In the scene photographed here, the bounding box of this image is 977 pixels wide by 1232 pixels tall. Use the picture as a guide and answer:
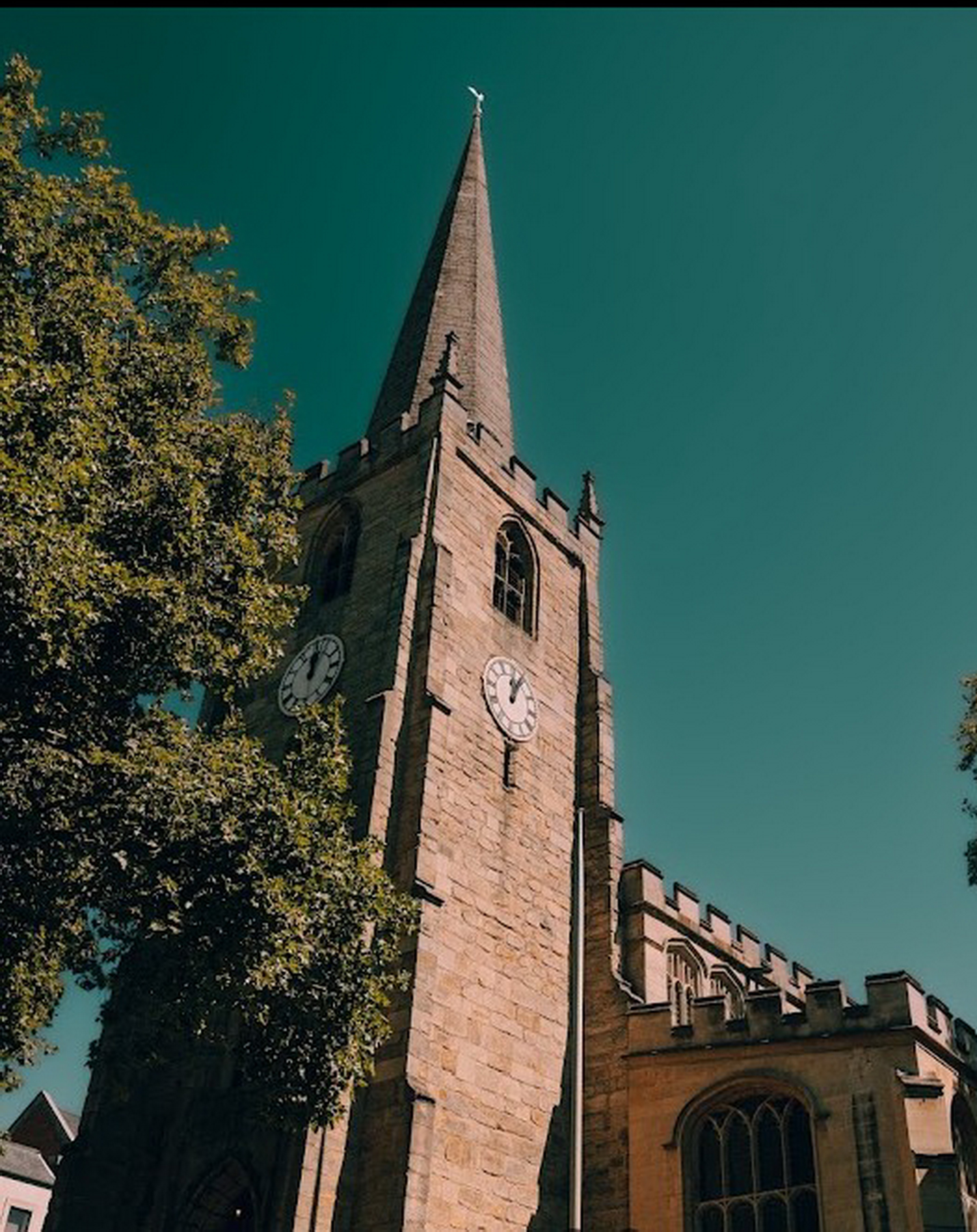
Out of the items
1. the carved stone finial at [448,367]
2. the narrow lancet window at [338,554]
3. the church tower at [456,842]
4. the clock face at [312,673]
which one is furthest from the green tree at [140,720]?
the carved stone finial at [448,367]

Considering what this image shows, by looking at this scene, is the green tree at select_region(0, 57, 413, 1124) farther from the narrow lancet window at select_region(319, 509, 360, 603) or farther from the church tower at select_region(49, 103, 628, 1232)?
the narrow lancet window at select_region(319, 509, 360, 603)

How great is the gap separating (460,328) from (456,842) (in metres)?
17.4

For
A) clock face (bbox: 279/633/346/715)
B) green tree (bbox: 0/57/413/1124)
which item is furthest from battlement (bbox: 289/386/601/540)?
green tree (bbox: 0/57/413/1124)

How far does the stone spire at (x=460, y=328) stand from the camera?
30234mm

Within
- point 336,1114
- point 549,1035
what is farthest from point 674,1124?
point 336,1114

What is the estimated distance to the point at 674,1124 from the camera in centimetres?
1897

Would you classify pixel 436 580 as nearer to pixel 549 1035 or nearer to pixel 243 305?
pixel 243 305

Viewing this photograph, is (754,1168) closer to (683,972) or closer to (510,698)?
(683,972)

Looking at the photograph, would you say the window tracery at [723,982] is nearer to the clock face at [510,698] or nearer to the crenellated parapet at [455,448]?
the clock face at [510,698]

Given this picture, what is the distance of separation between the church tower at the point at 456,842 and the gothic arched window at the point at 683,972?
120 inches

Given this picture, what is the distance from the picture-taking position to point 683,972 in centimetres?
2533

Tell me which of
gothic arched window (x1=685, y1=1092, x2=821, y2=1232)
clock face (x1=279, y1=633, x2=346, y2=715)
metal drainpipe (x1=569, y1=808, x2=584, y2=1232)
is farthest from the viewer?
clock face (x1=279, y1=633, x2=346, y2=715)

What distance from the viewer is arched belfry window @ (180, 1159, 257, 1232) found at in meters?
18.1

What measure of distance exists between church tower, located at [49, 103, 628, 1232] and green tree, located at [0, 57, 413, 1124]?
2.15 metres
